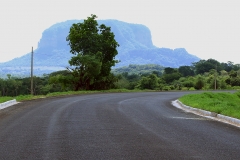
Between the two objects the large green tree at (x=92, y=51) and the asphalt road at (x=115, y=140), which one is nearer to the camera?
the asphalt road at (x=115, y=140)

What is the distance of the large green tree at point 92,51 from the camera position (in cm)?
4706

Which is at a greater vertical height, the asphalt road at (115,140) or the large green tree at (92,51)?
the large green tree at (92,51)

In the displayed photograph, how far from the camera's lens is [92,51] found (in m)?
49.5

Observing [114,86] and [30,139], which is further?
[114,86]

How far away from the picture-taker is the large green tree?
154 feet

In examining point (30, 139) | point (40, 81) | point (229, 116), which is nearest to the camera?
point (30, 139)

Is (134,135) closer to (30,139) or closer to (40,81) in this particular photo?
Result: (30,139)

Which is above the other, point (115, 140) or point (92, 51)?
point (92, 51)

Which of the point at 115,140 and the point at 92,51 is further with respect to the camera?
the point at 92,51

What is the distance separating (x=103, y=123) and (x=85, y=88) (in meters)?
35.5

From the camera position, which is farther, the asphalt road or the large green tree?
the large green tree

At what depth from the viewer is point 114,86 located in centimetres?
5353

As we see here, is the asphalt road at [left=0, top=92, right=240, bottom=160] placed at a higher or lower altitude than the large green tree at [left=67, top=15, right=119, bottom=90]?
lower

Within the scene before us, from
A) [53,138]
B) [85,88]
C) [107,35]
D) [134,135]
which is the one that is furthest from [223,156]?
[107,35]
